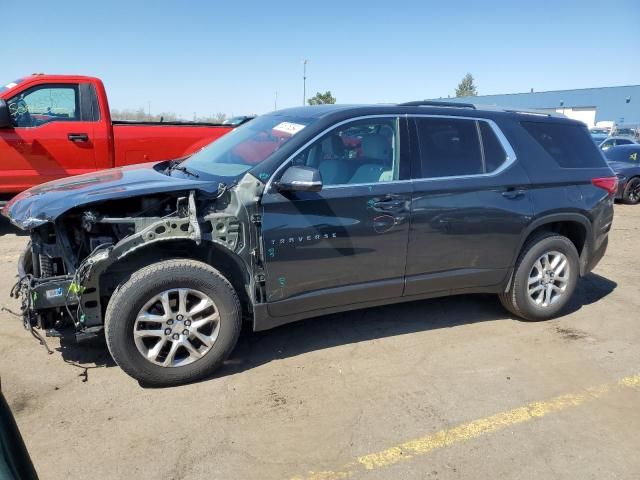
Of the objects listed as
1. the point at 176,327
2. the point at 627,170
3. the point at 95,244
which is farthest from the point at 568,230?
the point at 627,170

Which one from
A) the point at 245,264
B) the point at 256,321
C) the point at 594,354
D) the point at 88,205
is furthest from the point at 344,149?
the point at 594,354

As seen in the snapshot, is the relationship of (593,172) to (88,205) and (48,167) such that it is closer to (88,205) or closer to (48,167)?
(88,205)

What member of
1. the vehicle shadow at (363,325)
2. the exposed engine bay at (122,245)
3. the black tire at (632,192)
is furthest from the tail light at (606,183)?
the black tire at (632,192)

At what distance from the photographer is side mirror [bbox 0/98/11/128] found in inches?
264

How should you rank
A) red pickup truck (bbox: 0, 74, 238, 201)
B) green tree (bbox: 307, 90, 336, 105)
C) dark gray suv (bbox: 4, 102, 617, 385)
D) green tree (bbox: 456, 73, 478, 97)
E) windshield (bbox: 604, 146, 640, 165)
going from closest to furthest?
1. dark gray suv (bbox: 4, 102, 617, 385)
2. red pickup truck (bbox: 0, 74, 238, 201)
3. windshield (bbox: 604, 146, 640, 165)
4. green tree (bbox: 307, 90, 336, 105)
5. green tree (bbox: 456, 73, 478, 97)

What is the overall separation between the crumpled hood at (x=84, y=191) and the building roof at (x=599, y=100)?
52.6 m

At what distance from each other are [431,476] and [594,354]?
2.21 metres

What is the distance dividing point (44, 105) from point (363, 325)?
5.74 metres

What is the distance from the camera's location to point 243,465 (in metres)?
2.66

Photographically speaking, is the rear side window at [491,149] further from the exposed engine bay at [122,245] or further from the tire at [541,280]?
the exposed engine bay at [122,245]

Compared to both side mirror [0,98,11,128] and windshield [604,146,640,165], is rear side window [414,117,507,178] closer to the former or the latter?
side mirror [0,98,11,128]

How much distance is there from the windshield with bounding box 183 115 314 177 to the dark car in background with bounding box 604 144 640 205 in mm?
10817

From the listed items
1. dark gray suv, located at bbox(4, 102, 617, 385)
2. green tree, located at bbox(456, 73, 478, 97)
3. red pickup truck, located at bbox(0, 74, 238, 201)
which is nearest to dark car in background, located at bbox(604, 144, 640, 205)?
dark gray suv, located at bbox(4, 102, 617, 385)

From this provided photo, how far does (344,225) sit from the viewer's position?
11.8 feet
